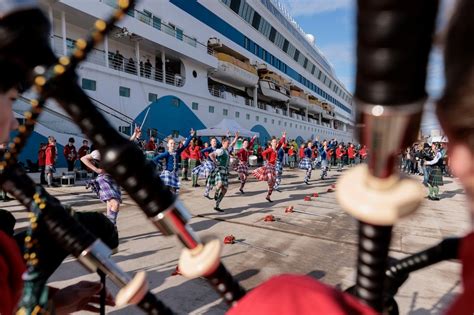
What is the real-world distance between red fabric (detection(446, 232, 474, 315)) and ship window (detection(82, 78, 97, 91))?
13.9 m

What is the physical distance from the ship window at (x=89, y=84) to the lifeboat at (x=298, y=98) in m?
26.0

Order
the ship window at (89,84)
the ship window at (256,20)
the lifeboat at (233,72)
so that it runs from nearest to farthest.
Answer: the ship window at (89,84) < the lifeboat at (233,72) < the ship window at (256,20)

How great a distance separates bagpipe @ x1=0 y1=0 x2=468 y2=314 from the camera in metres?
0.35

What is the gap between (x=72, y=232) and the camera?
69 centimetres

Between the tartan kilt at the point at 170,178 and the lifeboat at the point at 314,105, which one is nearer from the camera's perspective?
the tartan kilt at the point at 170,178

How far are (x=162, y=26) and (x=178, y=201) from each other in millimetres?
17857

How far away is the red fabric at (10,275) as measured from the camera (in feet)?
2.69

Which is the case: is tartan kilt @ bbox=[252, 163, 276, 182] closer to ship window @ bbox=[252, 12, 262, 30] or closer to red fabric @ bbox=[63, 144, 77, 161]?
red fabric @ bbox=[63, 144, 77, 161]

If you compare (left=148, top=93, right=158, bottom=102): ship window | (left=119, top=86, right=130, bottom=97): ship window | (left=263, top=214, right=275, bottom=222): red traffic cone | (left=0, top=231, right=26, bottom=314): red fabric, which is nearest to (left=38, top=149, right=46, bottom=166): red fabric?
(left=119, top=86, right=130, bottom=97): ship window

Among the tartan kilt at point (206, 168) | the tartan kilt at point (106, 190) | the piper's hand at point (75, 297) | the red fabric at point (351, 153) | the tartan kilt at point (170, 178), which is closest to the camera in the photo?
the piper's hand at point (75, 297)

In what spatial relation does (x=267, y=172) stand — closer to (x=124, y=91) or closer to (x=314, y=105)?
(x=124, y=91)

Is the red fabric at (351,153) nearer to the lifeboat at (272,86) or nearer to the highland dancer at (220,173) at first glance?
the lifeboat at (272,86)

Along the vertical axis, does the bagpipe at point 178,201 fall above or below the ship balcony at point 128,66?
below

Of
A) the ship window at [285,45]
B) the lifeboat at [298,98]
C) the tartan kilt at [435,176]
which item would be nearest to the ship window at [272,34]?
the ship window at [285,45]
